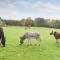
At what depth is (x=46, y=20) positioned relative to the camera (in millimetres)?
106062

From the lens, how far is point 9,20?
100 meters

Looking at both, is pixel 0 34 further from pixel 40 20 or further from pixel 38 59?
pixel 40 20

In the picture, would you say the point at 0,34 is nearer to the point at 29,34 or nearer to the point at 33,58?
the point at 29,34

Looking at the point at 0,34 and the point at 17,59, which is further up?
the point at 0,34

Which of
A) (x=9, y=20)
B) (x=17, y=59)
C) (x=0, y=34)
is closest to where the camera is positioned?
(x=17, y=59)

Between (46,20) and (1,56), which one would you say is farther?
(46,20)

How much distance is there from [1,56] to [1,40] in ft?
12.9

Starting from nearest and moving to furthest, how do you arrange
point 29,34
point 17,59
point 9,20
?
point 17,59 < point 29,34 < point 9,20

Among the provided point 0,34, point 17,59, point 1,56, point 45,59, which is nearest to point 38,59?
point 45,59

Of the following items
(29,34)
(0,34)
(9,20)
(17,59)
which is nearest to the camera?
(17,59)

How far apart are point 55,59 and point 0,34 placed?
614 centimetres

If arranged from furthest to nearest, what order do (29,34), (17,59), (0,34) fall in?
(29,34) < (0,34) < (17,59)

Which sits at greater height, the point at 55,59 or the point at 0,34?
the point at 0,34

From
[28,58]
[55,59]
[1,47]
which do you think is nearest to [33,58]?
[28,58]
